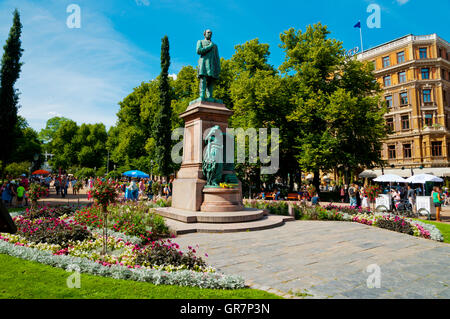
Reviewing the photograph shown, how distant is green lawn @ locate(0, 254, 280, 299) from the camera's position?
4160 mm

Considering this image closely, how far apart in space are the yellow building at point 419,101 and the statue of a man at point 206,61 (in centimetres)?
3438

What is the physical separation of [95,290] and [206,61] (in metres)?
11.6

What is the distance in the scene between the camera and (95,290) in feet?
14.2

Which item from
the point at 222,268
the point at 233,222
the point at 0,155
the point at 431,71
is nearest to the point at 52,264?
the point at 222,268

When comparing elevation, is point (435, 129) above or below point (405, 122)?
below

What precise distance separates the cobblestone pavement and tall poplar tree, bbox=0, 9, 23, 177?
25.4 m

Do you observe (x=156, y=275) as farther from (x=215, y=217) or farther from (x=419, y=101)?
(x=419, y=101)

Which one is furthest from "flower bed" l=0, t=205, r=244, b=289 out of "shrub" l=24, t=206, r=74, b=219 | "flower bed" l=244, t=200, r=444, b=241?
"flower bed" l=244, t=200, r=444, b=241

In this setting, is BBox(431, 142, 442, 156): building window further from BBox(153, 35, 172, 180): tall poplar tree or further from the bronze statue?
the bronze statue

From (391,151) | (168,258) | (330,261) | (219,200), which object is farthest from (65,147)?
(330,261)

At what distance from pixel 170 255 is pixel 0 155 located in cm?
2785

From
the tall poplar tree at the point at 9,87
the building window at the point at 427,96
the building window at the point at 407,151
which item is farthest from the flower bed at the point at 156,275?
the building window at the point at 427,96
